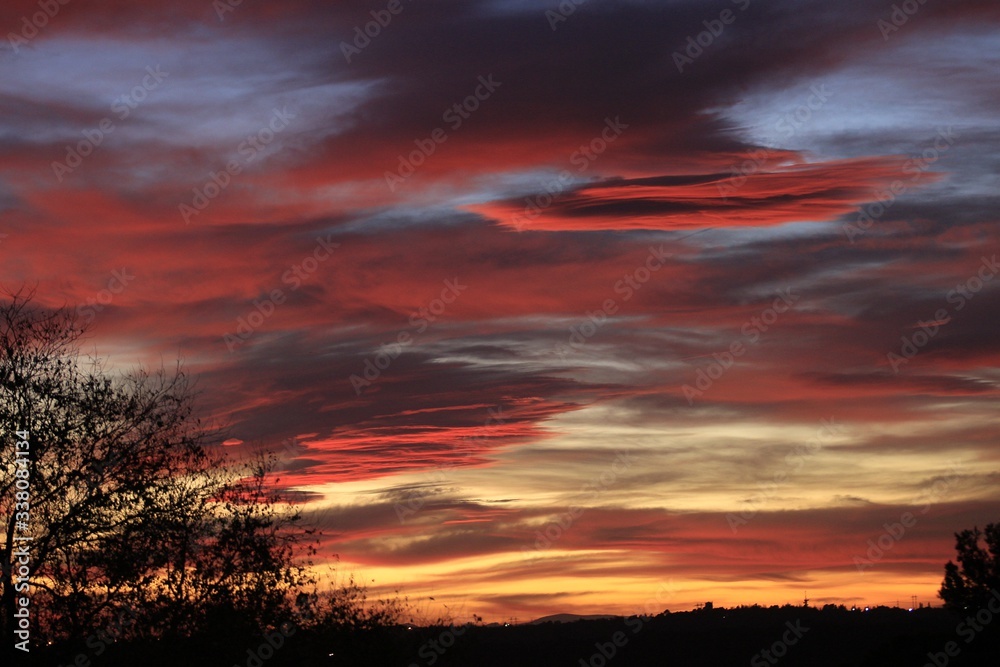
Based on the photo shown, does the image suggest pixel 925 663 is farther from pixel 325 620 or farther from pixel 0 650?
pixel 0 650

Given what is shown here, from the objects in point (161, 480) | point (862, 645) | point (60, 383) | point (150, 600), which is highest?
point (60, 383)

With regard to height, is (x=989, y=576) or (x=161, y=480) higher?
(x=161, y=480)

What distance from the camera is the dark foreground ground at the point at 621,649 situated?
3278cm

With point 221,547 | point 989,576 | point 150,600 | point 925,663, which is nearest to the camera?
point 150,600

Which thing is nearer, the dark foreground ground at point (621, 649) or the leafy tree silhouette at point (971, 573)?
the dark foreground ground at point (621, 649)

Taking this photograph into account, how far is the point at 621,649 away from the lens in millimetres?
174250

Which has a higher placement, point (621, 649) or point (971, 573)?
point (971, 573)

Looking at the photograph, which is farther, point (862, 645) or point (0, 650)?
point (862, 645)

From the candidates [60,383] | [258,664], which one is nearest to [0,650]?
[60,383]

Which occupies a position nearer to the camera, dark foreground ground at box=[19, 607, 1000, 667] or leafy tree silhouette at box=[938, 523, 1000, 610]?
dark foreground ground at box=[19, 607, 1000, 667]

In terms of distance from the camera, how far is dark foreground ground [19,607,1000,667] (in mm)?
32781

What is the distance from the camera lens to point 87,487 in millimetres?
29078

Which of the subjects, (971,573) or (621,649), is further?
(621,649)

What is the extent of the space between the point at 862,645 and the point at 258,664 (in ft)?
445
